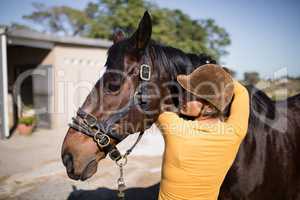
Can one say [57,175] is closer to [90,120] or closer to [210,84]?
[90,120]

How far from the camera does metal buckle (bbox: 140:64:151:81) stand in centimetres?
170

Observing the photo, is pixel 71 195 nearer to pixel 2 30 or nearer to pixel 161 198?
pixel 161 198

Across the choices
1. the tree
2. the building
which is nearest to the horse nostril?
the tree

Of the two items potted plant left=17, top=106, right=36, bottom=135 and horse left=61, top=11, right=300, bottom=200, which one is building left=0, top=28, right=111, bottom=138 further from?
horse left=61, top=11, right=300, bottom=200

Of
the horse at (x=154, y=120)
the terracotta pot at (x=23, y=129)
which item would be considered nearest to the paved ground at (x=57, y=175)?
the terracotta pot at (x=23, y=129)

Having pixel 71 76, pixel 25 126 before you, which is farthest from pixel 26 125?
pixel 71 76

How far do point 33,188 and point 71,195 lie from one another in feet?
2.77

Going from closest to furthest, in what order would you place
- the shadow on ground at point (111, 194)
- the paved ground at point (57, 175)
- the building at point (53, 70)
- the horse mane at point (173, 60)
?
1. the horse mane at point (173, 60)
2. the shadow on ground at point (111, 194)
3. the paved ground at point (57, 175)
4. the building at point (53, 70)

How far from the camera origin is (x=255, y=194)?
1811mm

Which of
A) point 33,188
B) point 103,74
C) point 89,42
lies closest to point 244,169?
point 103,74

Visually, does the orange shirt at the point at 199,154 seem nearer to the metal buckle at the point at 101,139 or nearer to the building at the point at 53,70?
the metal buckle at the point at 101,139

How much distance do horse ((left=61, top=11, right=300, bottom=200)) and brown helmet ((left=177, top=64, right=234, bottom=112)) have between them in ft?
0.53

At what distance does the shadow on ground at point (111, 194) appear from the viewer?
4117mm

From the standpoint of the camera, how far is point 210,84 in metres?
1.69
